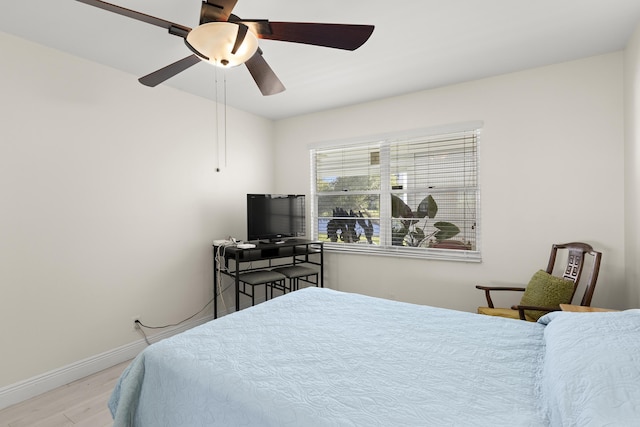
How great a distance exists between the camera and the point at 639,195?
2168 mm

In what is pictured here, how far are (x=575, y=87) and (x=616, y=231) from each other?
1205 millimetres

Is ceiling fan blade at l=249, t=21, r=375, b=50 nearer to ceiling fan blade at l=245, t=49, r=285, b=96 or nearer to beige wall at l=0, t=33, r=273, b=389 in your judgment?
ceiling fan blade at l=245, t=49, r=285, b=96

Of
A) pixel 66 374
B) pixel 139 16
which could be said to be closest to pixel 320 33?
pixel 139 16

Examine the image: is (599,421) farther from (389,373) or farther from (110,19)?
(110,19)

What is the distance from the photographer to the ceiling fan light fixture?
142 cm

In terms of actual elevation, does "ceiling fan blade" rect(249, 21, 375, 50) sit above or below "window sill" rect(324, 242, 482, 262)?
above

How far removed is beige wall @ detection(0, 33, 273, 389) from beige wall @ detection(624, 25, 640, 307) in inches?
141

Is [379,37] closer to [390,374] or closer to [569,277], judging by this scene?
[390,374]

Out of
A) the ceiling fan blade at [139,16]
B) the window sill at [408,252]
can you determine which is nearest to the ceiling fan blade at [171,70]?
the ceiling fan blade at [139,16]

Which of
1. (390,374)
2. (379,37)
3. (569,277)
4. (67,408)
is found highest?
(379,37)

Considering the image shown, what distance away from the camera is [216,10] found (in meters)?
1.42

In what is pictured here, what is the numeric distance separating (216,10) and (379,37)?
126 centimetres

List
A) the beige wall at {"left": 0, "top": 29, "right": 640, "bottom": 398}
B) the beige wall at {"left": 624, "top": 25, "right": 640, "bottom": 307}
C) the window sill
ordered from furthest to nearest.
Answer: the window sill → the beige wall at {"left": 0, "top": 29, "right": 640, "bottom": 398} → the beige wall at {"left": 624, "top": 25, "right": 640, "bottom": 307}

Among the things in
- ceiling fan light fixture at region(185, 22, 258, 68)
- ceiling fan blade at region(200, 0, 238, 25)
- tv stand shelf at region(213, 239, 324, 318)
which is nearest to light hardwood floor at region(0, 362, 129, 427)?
tv stand shelf at region(213, 239, 324, 318)
